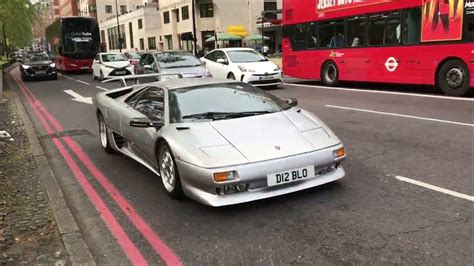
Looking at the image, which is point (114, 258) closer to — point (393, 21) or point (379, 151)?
point (379, 151)

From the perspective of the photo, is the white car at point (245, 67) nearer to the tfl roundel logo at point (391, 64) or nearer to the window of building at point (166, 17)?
the tfl roundel logo at point (391, 64)

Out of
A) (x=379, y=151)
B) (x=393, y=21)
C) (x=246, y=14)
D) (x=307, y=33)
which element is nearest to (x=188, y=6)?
(x=246, y=14)

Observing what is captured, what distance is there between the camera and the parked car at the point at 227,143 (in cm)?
451

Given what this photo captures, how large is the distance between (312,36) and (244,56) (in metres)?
2.63

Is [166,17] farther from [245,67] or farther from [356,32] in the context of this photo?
[356,32]

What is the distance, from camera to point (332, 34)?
54.6ft

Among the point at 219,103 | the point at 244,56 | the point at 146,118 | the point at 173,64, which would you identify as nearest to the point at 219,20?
the point at 244,56

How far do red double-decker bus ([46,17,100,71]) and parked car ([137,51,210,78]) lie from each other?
1764cm

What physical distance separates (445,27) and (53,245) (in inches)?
456

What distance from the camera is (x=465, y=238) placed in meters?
3.90

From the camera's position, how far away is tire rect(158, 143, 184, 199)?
4980 mm

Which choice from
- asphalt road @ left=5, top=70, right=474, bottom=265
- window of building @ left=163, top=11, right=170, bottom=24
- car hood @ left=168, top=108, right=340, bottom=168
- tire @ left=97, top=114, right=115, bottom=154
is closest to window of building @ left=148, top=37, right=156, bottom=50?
window of building @ left=163, top=11, right=170, bottom=24

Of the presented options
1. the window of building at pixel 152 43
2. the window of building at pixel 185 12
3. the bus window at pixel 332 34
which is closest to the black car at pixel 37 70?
the bus window at pixel 332 34

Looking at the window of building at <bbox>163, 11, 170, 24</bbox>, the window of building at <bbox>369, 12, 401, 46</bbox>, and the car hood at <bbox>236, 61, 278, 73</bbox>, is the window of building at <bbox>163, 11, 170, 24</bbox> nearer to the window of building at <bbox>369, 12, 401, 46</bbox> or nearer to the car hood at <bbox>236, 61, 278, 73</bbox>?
the car hood at <bbox>236, 61, 278, 73</bbox>
